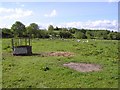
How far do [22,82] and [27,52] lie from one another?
1513cm

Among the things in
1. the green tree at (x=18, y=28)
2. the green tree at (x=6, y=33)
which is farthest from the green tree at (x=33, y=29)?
the green tree at (x=6, y=33)

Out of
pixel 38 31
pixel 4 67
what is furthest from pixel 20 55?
pixel 38 31

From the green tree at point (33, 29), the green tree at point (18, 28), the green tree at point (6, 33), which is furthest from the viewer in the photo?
the green tree at point (33, 29)

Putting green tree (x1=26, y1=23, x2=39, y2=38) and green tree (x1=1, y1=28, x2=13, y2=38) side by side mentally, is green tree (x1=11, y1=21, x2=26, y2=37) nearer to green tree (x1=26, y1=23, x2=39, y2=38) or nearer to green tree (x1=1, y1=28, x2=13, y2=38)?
green tree (x1=1, y1=28, x2=13, y2=38)

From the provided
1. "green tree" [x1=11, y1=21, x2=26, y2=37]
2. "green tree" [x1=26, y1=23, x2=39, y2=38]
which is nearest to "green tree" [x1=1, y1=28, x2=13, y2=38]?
"green tree" [x1=11, y1=21, x2=26, y2=37]

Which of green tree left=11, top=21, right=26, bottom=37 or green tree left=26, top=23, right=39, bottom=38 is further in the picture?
green tree left=26, top=23, right=39, bottom=38

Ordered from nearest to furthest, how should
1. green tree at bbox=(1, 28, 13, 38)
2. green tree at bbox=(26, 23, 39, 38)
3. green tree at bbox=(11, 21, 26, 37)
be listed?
green tree at bbox=(1, 28, 13, 38) → green tree at bbox=(11, 21, 26, 37) → green tree at bbox=(26, 23, 39, 38)

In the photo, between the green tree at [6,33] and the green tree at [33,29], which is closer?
the green tree at [6,33]

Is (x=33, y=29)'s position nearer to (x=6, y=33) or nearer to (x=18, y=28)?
(x=18, y=28)

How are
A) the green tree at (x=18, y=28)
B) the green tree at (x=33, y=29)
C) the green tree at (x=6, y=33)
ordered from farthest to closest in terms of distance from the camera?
1. the green tree at (x=33, y=29)
2. the green tree at (x=18, y=28)
3. the green tree at (x=6, y=33)

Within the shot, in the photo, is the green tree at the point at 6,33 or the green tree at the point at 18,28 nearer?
the green tree at the point at 6,33

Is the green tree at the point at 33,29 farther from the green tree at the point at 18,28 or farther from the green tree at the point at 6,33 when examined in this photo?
the green tree at the point at 6,33

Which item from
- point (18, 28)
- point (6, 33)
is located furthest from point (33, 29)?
point (6, 33)

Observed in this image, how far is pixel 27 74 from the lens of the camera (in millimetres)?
17922
